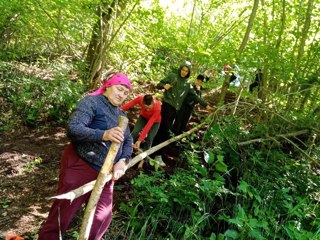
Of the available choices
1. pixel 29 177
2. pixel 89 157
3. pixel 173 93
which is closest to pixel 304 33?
pixel 173 93

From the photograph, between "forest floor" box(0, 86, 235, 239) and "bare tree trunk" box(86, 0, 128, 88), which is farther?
"bare tree trunk" box(86, 0, 128, 88)

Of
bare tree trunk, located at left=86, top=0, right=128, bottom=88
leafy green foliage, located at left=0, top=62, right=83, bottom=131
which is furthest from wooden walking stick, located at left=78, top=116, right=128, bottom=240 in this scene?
bare tree trunk, located at left=86, top=0, right=128, bottom=88

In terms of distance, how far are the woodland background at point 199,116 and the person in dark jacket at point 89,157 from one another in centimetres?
86

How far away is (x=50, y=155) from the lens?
17.8 ft

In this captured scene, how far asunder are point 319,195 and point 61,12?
695cm

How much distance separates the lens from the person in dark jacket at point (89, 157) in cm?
248

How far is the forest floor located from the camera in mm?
3680

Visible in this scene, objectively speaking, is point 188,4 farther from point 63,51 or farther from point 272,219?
point 272,219

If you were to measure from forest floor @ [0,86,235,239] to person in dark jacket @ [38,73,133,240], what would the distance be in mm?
1138

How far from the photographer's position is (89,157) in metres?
2.63

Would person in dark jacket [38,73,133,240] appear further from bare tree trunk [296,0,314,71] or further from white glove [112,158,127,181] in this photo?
bare tree trunk [296,0,314,71]

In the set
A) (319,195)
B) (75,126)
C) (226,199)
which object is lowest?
(226,199)

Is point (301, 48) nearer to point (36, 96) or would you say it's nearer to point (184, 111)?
point (184, 111)

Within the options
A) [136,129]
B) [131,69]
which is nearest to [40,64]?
[131,69]
